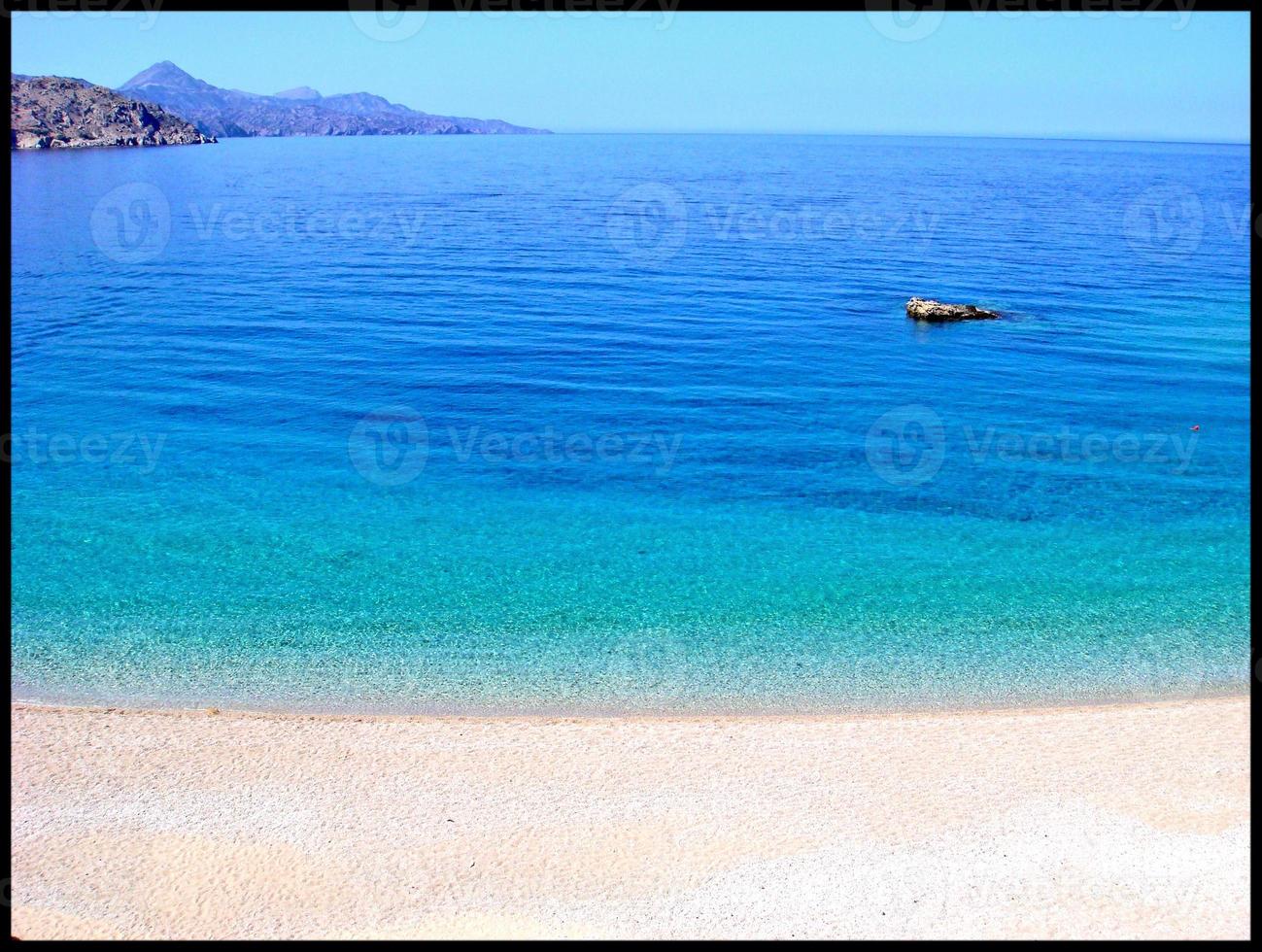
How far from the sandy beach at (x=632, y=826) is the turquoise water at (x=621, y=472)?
1.53m

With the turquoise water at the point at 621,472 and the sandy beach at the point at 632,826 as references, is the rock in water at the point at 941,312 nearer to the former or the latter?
the turquoise water at the point at 621,472

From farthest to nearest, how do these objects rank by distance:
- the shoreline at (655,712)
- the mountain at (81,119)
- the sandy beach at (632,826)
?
→ the mountain at (81,119) → the shoreline at (655,712) → the sandy beach at (632,826)

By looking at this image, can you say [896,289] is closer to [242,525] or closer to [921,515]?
[921,515]

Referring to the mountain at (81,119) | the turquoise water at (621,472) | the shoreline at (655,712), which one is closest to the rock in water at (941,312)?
the turquoise water at (621,472)

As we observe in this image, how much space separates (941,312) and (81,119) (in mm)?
152012

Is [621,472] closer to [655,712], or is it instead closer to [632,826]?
[655,712]

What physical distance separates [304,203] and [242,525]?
59.0 meters

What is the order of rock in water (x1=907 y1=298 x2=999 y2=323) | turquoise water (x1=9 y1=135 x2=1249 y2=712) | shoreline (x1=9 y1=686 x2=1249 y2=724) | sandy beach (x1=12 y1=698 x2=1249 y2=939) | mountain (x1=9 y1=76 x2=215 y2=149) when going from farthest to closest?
mountain (x1=9 y1=76 x2=215 y2=149), rock in water (x1=907 y1=298 x2=999 y2=323), turquoise water (x1=9 y1=135 x2=1249 y2=712), shoreline (x1=9 y1=686 x2=1249 y2=724), sandy beach (x1=12 y1=698 x2=1249 y2=939)

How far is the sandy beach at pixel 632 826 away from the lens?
11852 mm

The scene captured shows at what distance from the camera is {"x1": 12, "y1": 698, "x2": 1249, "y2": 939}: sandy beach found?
1185 cm

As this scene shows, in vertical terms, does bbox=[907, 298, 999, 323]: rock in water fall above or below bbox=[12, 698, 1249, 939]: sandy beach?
above

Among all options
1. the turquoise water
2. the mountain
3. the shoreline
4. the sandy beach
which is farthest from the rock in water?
the mountain

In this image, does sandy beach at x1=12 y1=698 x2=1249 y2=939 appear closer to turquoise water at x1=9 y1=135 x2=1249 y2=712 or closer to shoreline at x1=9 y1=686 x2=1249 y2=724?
shoreline at x1=9 y1=686 x2=1249 y2=724

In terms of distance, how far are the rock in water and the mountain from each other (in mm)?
134181
